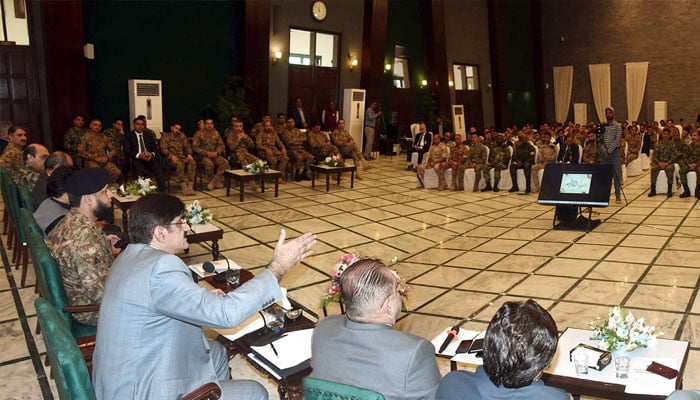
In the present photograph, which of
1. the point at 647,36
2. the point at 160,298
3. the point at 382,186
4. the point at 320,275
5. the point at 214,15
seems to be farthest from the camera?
the point at 647,36

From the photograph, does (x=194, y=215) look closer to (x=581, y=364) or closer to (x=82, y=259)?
(x=82, y=259)

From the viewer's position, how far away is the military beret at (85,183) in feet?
10.4

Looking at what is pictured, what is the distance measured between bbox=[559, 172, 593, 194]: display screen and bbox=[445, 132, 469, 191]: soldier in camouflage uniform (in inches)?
130

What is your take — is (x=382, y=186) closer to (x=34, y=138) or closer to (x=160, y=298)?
(x=34, y=138)

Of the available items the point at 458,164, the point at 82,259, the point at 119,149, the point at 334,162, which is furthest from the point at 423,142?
the point at 82,259

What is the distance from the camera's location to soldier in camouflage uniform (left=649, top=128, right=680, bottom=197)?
952cm

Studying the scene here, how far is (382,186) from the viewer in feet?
35.1

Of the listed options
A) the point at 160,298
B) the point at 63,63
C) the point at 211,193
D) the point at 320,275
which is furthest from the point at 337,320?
the point at 63,63

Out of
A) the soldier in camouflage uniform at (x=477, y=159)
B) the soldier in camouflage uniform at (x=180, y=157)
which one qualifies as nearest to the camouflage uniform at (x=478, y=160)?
the soldier in camouflage uniform at (x=477, y=159)

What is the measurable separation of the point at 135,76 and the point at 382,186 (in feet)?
17.1

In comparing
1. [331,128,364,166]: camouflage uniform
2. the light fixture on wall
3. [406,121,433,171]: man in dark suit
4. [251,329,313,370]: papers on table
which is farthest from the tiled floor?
the light fixture on wall

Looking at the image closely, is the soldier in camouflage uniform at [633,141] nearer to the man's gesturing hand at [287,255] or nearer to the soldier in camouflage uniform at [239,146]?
the soldier in camouflage uniform at [239,146]

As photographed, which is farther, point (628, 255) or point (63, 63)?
point (63, 63)

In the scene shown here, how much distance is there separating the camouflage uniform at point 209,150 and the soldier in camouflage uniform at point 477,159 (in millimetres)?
4310
